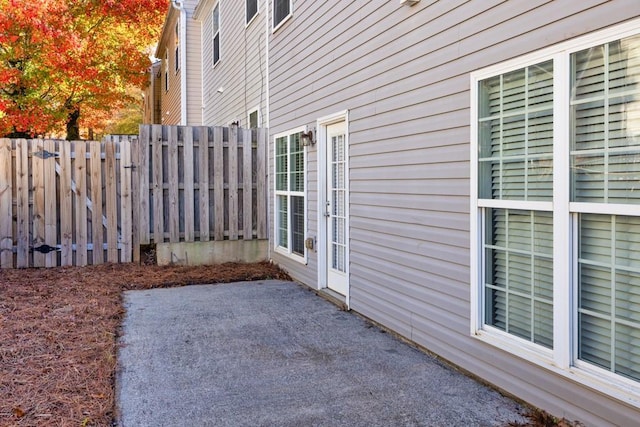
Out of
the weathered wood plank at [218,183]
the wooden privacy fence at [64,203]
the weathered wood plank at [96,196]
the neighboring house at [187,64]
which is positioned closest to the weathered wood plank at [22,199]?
the wooden privacy fence at [64,203]

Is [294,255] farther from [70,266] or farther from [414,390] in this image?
[414,390]

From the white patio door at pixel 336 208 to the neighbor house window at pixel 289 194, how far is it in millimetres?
778

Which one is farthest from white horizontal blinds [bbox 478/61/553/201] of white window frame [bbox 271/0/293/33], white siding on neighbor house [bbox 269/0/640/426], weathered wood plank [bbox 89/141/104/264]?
weathered wood plank [bbox 89/141/104/264]

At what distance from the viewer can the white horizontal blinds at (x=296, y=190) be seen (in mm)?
7016

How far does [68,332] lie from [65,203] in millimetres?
3557

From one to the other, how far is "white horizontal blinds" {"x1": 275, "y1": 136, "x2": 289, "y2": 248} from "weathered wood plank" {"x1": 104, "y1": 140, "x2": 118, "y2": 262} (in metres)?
2.38

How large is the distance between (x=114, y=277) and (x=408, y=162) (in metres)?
4.61

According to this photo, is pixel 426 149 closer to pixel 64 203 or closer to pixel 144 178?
pixel 144 178

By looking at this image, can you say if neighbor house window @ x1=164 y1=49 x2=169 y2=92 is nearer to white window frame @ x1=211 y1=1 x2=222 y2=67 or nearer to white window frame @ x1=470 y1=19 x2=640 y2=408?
Result: white window frame @ x1=211 y1=1 x2=222 y2=67

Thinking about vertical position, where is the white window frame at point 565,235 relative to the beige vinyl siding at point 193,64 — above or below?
below

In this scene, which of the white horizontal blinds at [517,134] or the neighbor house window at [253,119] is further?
the neighbor house window at [253,119]

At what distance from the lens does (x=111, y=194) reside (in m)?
7.84

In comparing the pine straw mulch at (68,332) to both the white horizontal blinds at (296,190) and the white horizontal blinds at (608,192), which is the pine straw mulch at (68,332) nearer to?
the white horizontal blinds at (296,190)

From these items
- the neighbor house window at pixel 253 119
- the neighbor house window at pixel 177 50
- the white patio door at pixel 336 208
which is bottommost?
the white patio door at pixel 336 208
